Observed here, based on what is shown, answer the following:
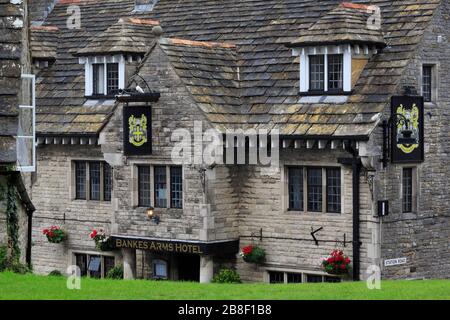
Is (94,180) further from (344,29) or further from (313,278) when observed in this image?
(344,29)

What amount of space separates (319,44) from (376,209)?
4.57m

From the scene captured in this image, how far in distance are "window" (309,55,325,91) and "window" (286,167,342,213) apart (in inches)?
86.4

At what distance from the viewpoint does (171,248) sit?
37.1m

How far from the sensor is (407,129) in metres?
34.9

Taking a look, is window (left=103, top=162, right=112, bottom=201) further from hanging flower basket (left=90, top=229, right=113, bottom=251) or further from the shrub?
the shrub

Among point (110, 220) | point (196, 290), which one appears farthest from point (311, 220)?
point (196, 290)

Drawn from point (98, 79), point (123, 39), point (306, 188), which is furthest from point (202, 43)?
point (306, 188)

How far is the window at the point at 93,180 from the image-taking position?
40906 millimetres

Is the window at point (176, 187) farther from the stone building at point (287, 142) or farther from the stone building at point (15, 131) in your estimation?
the stone building at point (15, 131)

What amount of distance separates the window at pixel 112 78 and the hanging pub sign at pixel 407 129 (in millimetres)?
9391

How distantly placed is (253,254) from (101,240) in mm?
5614

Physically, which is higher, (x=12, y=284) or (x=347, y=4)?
(x=347, y=4)

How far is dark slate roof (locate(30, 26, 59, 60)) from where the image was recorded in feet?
145
